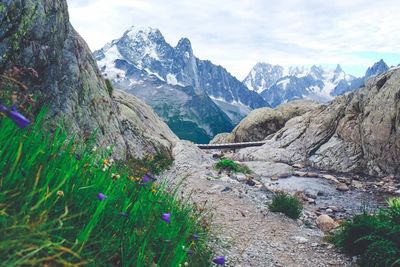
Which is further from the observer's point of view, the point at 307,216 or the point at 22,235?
the point at 307,216

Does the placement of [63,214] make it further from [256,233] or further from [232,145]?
[232,145]

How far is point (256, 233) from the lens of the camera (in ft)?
30.7

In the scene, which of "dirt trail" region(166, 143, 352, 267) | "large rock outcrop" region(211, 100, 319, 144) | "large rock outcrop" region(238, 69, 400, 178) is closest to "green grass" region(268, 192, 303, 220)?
"dirt trail" region(166, 143, 352, 267)

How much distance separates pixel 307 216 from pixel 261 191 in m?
2.92

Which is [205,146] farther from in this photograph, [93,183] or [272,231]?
[93,183]

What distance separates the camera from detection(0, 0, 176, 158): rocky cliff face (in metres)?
8.27

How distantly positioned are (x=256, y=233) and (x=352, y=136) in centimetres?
1634

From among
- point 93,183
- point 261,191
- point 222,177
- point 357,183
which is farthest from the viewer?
point 357,183

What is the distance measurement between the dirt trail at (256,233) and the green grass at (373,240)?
1.06 feet

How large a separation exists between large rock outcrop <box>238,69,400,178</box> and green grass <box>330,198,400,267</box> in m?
12.4

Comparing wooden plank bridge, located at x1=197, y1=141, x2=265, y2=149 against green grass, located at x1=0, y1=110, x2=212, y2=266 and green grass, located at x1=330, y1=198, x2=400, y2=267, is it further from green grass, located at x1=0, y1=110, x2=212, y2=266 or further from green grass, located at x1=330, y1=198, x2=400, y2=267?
green grass, located at x1=0, y1=110, x2=212, y2=266

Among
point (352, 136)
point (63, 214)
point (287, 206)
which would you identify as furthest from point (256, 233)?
point (352, 136)

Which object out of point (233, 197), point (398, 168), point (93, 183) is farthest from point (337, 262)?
point (398, 168)

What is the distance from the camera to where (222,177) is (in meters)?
16.2
